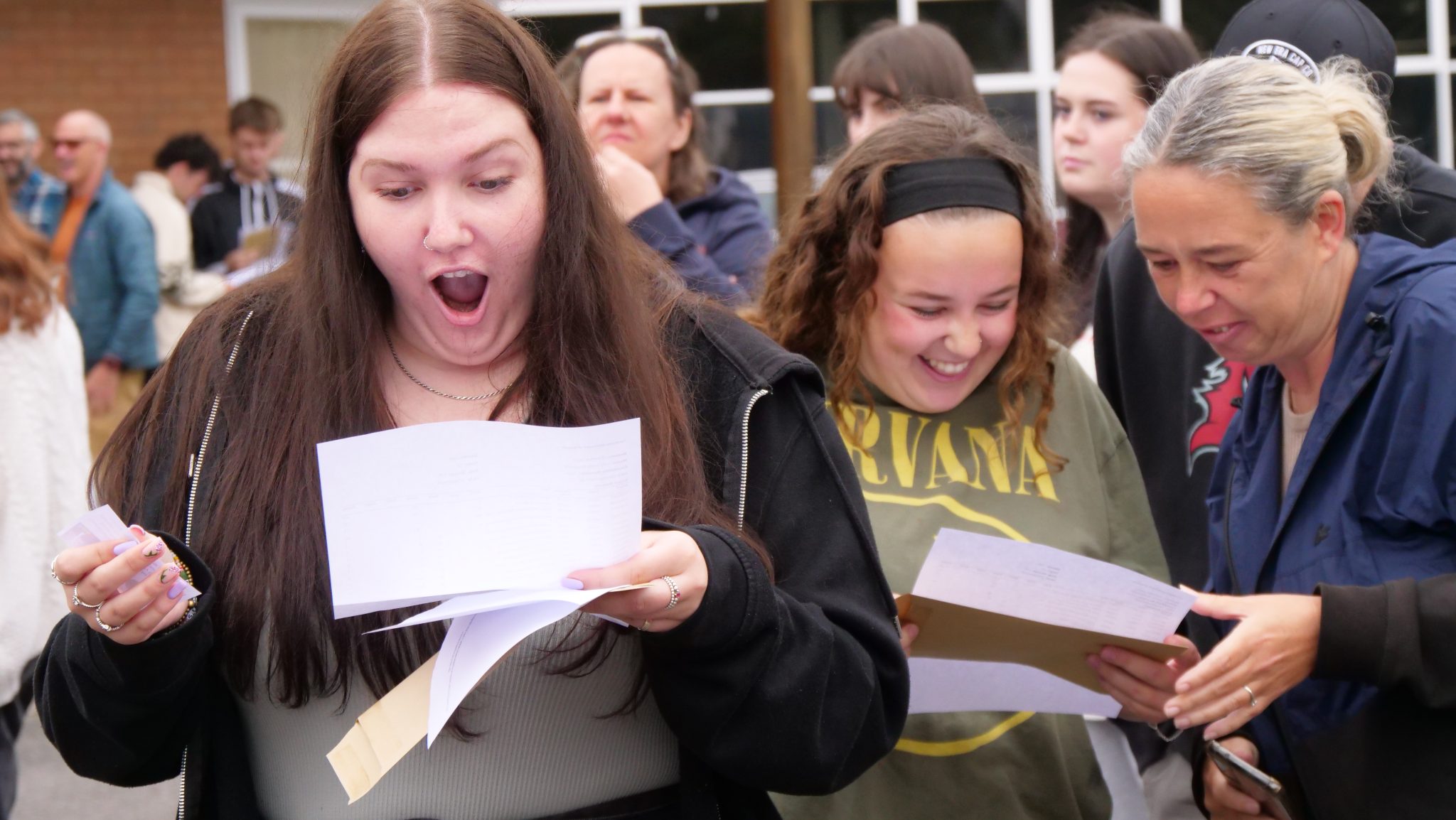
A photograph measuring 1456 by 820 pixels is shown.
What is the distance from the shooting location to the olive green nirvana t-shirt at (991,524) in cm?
238

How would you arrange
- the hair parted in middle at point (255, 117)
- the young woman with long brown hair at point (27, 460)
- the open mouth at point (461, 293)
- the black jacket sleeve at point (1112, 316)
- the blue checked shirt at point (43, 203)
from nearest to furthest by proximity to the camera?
the open mouth at point (461, 293) < the black jacket sleeve at point (1112, 316) < the young woman with long brown hair at point (27, 460) < the blue checked shirt at point (43, 203) < the hair parted in middle at point (255, 117)

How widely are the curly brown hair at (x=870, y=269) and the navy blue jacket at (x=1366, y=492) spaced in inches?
16.3

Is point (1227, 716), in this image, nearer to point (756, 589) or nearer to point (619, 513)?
point (756, 589)

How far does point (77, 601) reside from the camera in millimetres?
1512

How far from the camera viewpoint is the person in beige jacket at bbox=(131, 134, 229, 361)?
768 centimetres

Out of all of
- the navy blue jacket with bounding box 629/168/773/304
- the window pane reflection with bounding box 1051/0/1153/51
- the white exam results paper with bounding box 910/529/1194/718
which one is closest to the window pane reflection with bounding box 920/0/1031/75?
the window pane reflection with bounding box 1051/0/1153/51

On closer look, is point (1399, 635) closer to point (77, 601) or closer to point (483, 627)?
point (483, 627)

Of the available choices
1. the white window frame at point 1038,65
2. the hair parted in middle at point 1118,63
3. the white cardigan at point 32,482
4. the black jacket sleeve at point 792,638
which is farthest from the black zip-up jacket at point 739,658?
the white window frame at point 1038,65

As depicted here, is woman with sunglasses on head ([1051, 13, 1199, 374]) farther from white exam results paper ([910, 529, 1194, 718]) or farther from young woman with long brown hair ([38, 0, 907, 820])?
young woman with long brown hair ([38, 0, 907, 820])

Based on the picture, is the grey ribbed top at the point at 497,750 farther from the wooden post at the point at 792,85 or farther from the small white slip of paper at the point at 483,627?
the wooden post at the point at 792,85

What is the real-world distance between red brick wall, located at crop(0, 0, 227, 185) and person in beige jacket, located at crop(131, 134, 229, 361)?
1108mm

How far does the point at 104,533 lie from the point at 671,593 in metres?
0.58

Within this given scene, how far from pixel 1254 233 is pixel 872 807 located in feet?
3.50

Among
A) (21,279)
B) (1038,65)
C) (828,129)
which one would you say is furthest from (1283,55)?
(1038,65)
